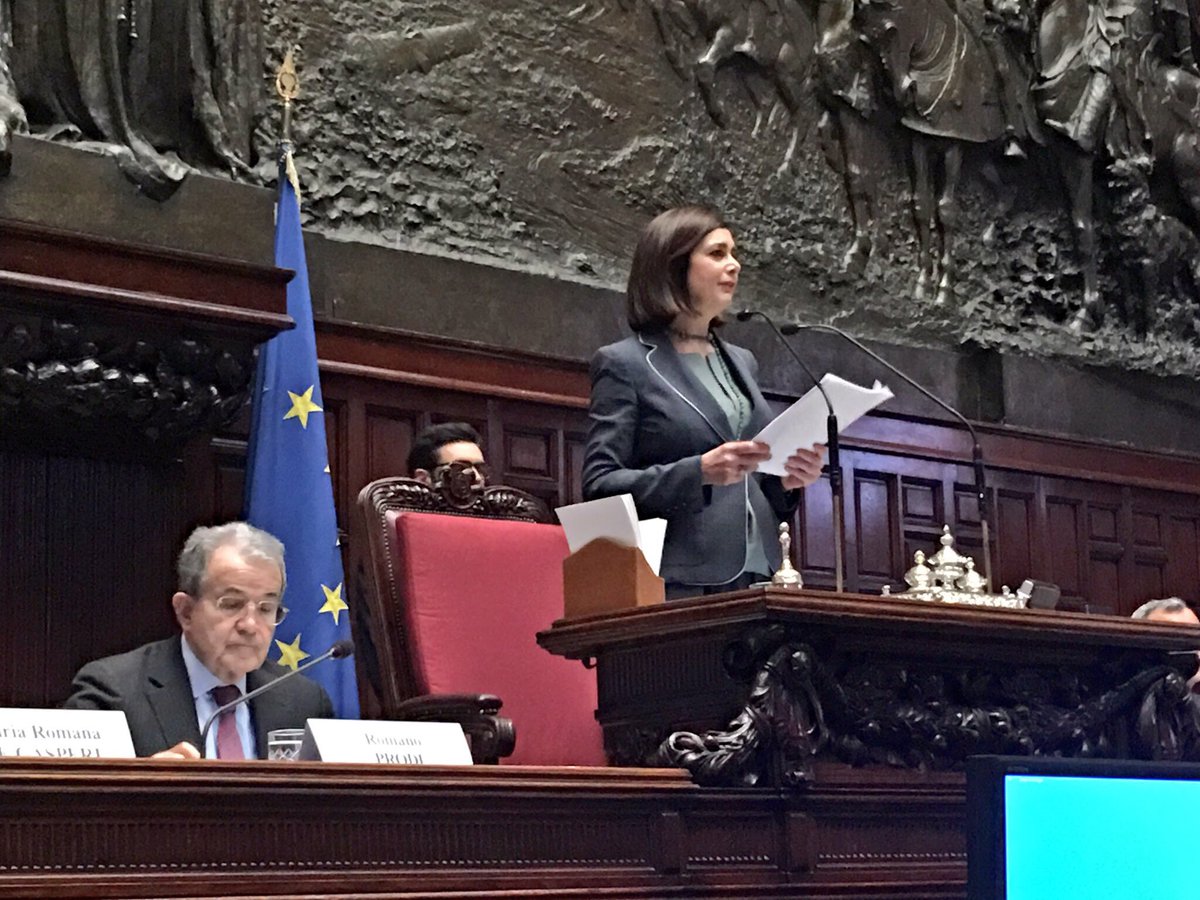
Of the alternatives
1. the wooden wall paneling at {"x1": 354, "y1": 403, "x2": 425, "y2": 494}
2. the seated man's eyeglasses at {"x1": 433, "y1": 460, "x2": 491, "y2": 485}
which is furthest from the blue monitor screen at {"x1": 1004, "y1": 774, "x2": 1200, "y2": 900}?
the wooden wall paneling at {"x1": 354, "y1": 403, "x2": 425, "y2": 494}

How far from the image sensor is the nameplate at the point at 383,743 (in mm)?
2588

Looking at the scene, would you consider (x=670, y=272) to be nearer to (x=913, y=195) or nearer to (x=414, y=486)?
(x=414, y=486)

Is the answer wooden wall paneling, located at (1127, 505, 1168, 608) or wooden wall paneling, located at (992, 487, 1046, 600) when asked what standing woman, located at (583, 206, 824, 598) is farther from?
wooden wall paneling, located at (1127, 505, 1168, 608)

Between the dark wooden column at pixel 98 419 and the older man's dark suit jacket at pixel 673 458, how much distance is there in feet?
4.53

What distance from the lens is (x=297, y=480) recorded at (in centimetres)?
474

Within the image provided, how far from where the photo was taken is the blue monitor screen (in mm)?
2158

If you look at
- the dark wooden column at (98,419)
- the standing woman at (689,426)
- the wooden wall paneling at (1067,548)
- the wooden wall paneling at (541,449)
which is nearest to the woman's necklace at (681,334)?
the standing woman at (689,426)

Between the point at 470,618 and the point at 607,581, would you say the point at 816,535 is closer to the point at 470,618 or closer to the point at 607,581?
the point at 470,618

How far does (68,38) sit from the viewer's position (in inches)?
190

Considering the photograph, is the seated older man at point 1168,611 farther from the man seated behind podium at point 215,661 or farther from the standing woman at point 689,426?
the man seated behind podium at point 215,661

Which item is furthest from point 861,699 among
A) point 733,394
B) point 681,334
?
point 681,334

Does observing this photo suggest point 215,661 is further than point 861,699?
Yes

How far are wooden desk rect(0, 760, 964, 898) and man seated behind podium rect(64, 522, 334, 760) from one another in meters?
0.75

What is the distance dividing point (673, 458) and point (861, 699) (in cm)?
72
